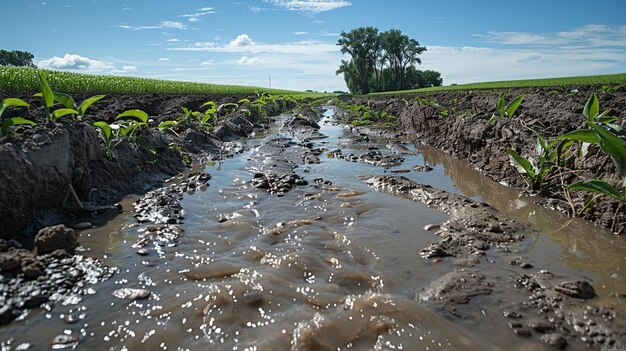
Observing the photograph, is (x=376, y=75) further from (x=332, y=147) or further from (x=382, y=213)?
(x=382, y=213)

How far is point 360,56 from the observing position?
67312 mm

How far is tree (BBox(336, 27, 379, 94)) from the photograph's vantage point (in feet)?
218

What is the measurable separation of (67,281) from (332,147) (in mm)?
7454

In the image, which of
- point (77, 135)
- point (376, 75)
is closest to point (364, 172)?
point (77, 135)

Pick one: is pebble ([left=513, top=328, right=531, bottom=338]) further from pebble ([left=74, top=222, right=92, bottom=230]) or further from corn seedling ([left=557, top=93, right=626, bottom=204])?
pebble ([left=74, top=222, right=92, bottom=230])

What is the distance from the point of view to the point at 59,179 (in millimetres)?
3996

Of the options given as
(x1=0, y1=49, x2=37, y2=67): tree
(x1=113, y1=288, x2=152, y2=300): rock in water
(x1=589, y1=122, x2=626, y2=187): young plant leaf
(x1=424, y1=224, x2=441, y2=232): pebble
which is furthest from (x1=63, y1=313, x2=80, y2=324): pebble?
(x1=0, y1=49, x2=37, y2=67): tree

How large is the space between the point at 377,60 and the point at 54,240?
70.8m

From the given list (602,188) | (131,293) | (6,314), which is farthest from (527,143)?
(6,314)

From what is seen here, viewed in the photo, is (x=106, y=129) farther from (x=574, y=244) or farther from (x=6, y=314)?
(x=574, y=244)

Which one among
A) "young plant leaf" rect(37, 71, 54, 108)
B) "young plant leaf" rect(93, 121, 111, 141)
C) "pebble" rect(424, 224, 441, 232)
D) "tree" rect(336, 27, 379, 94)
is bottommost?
"pebble" rect(424, 224, 441, 232)

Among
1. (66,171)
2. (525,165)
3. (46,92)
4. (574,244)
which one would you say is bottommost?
(574,244)

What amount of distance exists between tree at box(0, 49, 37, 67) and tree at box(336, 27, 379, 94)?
7034 cm

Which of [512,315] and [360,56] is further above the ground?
[360,56]
